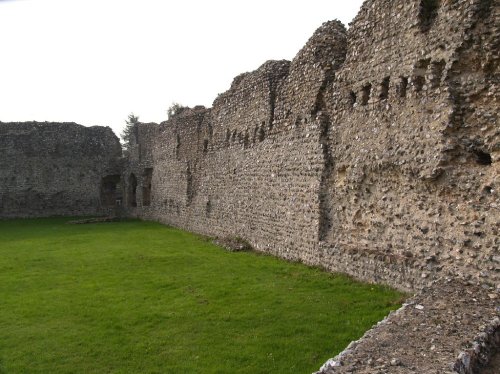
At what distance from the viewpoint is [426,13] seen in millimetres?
8789

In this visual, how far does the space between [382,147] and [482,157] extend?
2096 mm

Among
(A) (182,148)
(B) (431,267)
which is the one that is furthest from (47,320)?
(A) (182,148)

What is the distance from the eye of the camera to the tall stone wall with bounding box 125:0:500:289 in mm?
7664

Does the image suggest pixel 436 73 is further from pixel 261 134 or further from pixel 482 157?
pixel 261 134

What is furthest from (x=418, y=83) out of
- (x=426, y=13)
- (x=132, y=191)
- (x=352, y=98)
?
(x=132, y=191)

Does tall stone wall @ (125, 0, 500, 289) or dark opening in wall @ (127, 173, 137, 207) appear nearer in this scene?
tall stone wall @ (125, 0, 500, 289)

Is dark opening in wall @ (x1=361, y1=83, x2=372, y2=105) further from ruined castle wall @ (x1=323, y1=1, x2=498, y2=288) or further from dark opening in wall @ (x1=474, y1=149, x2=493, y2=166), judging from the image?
dark opening in wall @ (x1=474, y1=149, x2=493, y2=166)

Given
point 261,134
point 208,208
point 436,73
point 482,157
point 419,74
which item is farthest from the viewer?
point 208,208

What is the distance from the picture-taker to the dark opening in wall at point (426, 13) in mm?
8711

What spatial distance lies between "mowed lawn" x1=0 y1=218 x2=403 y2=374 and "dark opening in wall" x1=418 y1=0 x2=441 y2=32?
4.43 meters

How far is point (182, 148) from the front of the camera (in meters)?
22.0

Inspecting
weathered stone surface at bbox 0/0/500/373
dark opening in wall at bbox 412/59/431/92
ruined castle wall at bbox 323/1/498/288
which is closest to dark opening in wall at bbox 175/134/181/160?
weathered stone surface at bbox 0/0/500/373

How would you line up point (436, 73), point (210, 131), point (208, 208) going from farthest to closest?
1. point (210, 131)
2. point (208, 208)
3. point (436, 73)

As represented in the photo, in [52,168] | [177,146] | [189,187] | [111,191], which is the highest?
[177,146]
